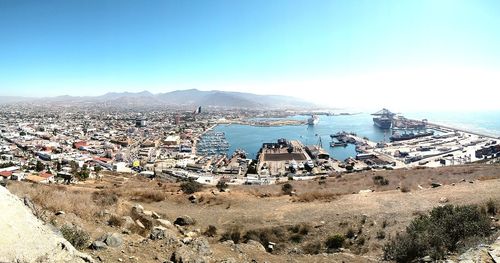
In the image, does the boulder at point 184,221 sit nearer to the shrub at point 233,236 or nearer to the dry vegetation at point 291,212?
the dry vegetation at point 291,212

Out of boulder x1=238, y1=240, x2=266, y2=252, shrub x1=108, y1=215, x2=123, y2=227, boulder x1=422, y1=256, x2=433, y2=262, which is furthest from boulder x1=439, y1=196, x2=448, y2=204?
shrub x1=108, y1=215, x2=123, y2=227

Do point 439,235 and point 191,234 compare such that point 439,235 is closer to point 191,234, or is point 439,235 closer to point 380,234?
point 380,234

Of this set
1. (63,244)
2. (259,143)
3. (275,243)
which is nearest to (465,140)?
(259,143)

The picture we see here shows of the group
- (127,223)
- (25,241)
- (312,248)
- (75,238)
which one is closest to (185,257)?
(75,238)

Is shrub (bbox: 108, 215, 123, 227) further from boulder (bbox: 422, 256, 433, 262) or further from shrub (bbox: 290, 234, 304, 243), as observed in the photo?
boulder (bbox: 422, 256, 433, 262)

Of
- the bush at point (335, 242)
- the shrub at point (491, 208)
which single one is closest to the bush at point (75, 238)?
the bush at point (335, 242)
